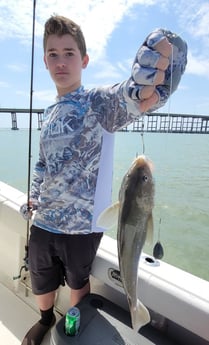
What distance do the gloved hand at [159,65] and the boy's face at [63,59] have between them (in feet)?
1.84

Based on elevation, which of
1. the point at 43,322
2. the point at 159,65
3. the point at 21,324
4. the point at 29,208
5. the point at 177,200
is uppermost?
the point at 159,65

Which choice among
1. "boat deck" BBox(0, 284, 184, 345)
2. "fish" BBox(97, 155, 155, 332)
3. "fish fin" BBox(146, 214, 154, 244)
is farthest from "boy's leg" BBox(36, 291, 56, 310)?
"fish fin" BBox(146, 214, 154, 244)

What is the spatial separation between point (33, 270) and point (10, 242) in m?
0.79

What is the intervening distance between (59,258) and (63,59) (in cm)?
100

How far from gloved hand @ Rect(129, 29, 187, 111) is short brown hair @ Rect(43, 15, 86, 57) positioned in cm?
61

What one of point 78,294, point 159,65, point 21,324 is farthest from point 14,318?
point 159,65

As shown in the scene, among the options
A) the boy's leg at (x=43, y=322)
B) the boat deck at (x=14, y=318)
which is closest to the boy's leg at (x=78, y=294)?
the boy's leg at (x=43, y=322)

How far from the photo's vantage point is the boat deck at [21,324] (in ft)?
4.73

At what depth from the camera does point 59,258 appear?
5.41 feet

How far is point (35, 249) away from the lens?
5.27ft

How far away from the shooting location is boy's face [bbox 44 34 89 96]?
1.47 metres

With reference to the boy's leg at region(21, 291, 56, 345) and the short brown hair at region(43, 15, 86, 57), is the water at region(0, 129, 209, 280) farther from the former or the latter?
the boy's leg at region(21, 291, 56, 345)

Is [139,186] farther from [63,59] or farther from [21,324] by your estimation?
[21,324]

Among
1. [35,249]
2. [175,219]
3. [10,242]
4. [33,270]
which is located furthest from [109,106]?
[175,219]
